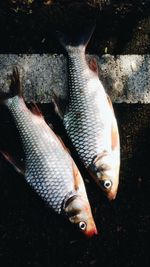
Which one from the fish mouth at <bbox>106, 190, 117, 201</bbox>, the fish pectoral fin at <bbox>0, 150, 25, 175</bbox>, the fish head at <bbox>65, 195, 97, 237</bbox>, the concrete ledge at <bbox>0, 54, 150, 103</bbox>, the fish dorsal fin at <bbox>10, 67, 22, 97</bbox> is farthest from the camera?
the concrete ledge at <bbox>0, 54, 150, 103</bbox>

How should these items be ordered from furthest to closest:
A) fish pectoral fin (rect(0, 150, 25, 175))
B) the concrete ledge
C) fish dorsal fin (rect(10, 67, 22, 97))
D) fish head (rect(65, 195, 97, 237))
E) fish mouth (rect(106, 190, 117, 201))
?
the concrete ledge, fish dorsal fin (rect(10, 67, 22, 97)), fish pectoral fin (rect(0, 150, 25, 175)), fish mouth (rect(106, 190, 117, 201)), fish head (rect(65, 195, 97, 237))

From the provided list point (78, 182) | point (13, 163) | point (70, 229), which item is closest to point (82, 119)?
point (78, 182)

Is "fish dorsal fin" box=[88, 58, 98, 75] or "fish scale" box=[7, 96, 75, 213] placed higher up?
"fish dorsal fin" box=[88, 58, 98, 75]

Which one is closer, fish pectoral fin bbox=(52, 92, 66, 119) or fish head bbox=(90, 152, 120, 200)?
fish head bbox=(90, 152, 120, 200)

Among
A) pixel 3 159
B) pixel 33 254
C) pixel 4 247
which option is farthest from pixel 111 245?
pixel 3 159

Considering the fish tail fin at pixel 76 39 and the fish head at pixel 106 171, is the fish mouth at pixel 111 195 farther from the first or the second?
the fish tail fin at pixel 76 39

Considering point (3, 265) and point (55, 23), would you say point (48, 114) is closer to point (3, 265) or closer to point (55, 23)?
point (55, 23)

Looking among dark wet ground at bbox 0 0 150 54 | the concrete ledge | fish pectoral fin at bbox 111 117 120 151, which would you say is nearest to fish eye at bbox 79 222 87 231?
fish pectoral fin at bbox 111 117 120 151

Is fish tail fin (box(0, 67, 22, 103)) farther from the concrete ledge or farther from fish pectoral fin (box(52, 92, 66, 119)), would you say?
fish pectoral fin (box(52, 92, 66, 119))

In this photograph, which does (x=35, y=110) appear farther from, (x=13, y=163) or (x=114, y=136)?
(x=114, y=136)
